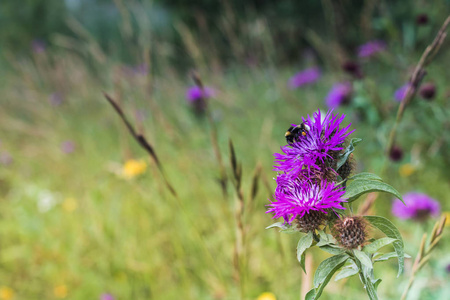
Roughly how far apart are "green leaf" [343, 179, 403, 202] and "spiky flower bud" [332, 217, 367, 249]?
63 mm

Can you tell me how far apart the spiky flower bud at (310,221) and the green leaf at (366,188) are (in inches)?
2.4

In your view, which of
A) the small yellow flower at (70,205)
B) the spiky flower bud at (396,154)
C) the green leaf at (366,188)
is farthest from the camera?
the small yellow flower at (70,205)

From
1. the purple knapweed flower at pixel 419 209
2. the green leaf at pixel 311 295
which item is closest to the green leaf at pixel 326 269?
the green leaf at pixel 311 295

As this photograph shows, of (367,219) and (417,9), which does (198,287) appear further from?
(417,9)

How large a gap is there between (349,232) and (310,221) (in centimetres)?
6

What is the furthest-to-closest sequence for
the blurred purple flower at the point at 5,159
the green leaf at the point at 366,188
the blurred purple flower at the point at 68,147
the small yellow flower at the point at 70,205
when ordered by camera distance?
1. the blurred purple flower at the point at 5,159
2. the blurred purple flower at the point at 68,147
3. the small yellow flower at the point at 70,205
4. the green leaf at the point at 366,188

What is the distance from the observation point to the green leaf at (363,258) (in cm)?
54

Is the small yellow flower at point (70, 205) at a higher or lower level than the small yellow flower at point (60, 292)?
higher

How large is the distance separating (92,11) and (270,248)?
11510 mm

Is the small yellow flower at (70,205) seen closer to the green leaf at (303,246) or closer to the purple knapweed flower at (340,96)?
the purple knapweed flower at (340,96)

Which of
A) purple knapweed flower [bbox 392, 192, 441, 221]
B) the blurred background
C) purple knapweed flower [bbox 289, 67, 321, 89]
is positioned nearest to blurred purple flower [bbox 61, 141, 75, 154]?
the blurred background

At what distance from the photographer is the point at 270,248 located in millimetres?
1978

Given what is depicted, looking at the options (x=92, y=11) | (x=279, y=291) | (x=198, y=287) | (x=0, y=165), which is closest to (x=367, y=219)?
(x=279, y=291)

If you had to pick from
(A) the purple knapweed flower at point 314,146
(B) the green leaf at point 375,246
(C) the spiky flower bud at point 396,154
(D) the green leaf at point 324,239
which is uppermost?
(C) the spiky flower bud at point 396,154
